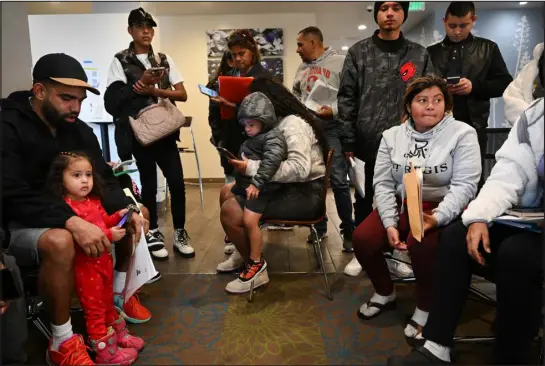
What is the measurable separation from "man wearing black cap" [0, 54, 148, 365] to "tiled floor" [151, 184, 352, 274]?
924 millimetres

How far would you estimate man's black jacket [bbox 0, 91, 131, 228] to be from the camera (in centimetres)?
149

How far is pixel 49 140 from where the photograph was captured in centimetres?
170

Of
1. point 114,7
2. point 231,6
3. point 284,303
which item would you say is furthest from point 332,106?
point 231,6

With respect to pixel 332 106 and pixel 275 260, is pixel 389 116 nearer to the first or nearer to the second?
pixel 332 106

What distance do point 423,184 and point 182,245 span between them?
1.76 meters

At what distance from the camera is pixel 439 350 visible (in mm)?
1398

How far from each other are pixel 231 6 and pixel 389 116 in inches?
→ 164

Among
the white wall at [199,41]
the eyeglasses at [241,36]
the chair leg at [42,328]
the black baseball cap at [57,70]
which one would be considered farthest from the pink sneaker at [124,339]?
the white wall at [199,41]

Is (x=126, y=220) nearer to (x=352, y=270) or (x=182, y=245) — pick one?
(x=182, y=245)

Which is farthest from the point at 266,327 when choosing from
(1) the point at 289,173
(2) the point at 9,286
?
(2) the point at 9,286

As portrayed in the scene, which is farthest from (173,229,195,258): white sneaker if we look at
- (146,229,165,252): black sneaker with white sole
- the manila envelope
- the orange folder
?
the manila envelope

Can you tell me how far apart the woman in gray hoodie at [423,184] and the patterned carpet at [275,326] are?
0.47 ft

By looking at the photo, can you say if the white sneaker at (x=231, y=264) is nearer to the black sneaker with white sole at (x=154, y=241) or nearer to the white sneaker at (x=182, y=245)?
the white sneaker at (x=182, y=245)

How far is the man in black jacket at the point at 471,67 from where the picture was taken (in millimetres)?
2234
